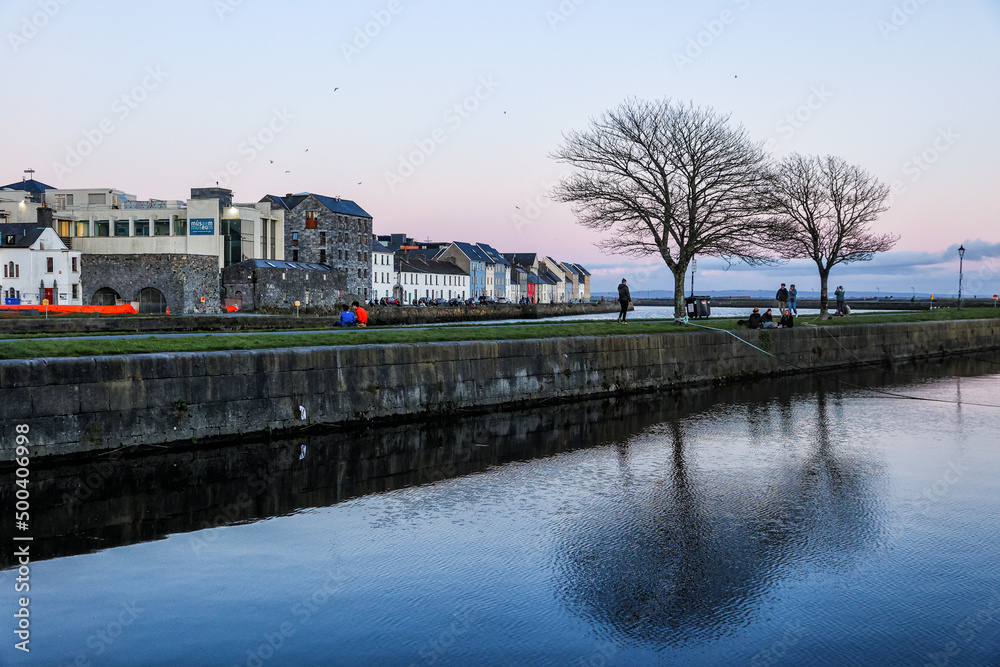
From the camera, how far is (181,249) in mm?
81312

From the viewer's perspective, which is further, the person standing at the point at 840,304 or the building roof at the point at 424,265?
the building roof at the point at 424,265

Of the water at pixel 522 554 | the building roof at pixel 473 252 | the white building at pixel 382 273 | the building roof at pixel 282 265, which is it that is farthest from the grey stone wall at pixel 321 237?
the water at pixel 522 554

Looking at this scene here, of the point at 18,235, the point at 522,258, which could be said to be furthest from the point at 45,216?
the point at 522,258

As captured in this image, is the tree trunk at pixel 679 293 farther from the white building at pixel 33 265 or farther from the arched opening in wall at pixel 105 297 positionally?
the arched opening in wall at pixel 105 297

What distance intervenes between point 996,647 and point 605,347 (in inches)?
717

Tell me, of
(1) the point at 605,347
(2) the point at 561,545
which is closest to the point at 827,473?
(2) the point at 561,545

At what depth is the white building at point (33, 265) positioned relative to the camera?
68.2 meters

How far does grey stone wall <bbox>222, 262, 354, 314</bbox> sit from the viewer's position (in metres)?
82.3

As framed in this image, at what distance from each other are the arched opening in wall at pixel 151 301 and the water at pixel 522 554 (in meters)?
66.2

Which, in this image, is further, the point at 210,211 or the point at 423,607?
the point at 210,211

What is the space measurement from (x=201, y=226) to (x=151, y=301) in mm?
9283

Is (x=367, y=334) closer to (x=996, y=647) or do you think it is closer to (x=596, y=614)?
(x=596, y=614)

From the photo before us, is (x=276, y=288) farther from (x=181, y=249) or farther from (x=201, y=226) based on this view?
(x=181, y=249)

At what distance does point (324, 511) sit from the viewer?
436 inches
